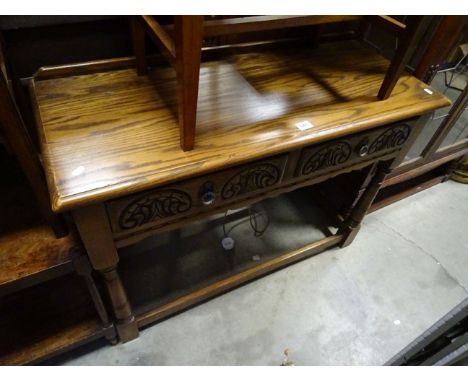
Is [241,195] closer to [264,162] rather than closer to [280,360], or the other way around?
[264,162]

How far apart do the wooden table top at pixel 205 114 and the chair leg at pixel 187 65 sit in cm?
6

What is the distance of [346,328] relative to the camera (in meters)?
1.18

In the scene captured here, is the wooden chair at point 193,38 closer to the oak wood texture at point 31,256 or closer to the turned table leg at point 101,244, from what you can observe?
the turned table leg at point 101,244

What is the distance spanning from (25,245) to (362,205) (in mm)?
1110

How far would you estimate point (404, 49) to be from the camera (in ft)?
2.38

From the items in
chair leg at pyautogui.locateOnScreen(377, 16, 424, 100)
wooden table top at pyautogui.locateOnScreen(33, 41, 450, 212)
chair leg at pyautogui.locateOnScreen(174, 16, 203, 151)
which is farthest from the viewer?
chair leg at pyautogui.locateOnScreen(377, 16, 424, 100)

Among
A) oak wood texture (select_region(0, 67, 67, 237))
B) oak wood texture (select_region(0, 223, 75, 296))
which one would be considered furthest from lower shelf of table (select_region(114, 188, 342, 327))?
oak wood texture (select_region(0, 67, 67, 237))

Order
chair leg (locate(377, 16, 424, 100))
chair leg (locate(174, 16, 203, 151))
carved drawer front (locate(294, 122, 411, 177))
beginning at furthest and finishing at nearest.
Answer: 1. carved drawer front (locate(294, 122, 411, 177))
2. chair leg (locate(377, 16, 424, 100))
3. chair leg (locate(174, 16, 203, 151))

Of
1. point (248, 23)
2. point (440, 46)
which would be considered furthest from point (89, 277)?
point (440, 46)

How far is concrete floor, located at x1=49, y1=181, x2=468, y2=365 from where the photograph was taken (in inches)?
42.9

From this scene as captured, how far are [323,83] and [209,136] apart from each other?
39cm

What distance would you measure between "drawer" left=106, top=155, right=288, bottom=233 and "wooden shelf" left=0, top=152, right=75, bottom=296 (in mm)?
177

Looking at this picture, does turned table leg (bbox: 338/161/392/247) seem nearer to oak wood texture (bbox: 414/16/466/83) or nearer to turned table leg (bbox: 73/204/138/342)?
oak wood texture (bbox: 414/16/466/83)

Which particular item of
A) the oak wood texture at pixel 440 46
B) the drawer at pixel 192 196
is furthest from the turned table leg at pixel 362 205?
the drawer at pixel 192 196
